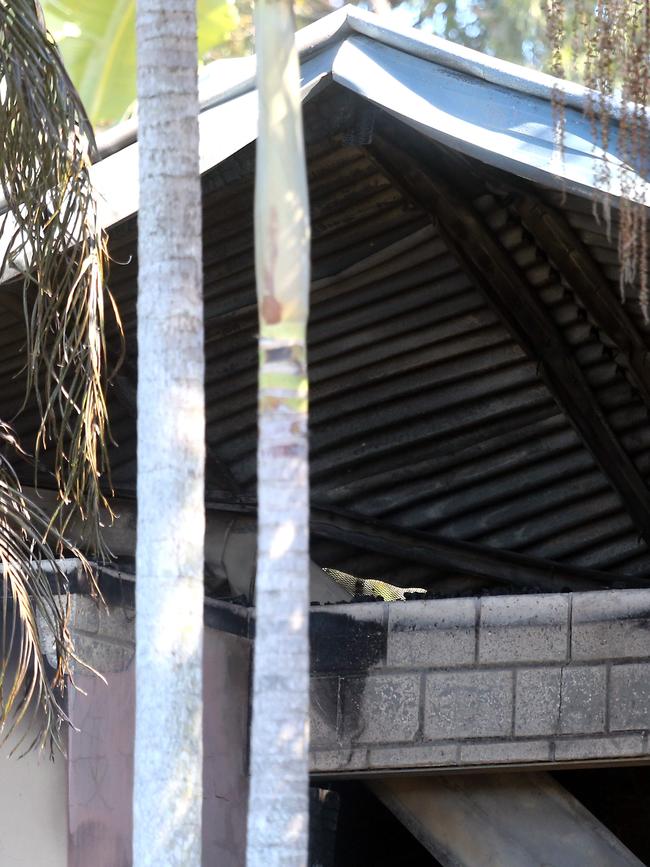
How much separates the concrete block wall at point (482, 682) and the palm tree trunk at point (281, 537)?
3.02 metres

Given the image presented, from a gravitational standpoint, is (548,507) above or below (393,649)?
above

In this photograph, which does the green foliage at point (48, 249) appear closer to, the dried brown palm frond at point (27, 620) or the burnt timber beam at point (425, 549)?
the dried brown palm frond at point (27, 620)

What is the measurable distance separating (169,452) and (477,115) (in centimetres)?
228

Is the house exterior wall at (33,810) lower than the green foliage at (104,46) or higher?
lower

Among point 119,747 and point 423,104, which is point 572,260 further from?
point 119,747

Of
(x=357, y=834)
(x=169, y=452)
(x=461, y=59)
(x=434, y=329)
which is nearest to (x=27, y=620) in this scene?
(x=169, y=452)

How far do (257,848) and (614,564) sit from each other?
5153 millimetres

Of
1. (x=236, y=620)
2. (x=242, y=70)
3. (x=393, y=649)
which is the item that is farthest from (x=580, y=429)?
(x=242, y=70)

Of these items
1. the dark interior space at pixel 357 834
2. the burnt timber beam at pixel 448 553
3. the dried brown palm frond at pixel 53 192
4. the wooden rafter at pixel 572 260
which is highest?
the wooden rafter at pixel 572 260

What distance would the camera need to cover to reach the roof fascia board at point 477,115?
4582mm

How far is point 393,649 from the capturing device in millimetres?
6043

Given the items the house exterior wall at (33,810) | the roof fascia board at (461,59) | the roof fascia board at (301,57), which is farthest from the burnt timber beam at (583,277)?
the house exterior wall at (33,810)

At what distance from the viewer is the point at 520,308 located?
6688 millimetres

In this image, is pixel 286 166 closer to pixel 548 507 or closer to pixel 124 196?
pixel 124 196
